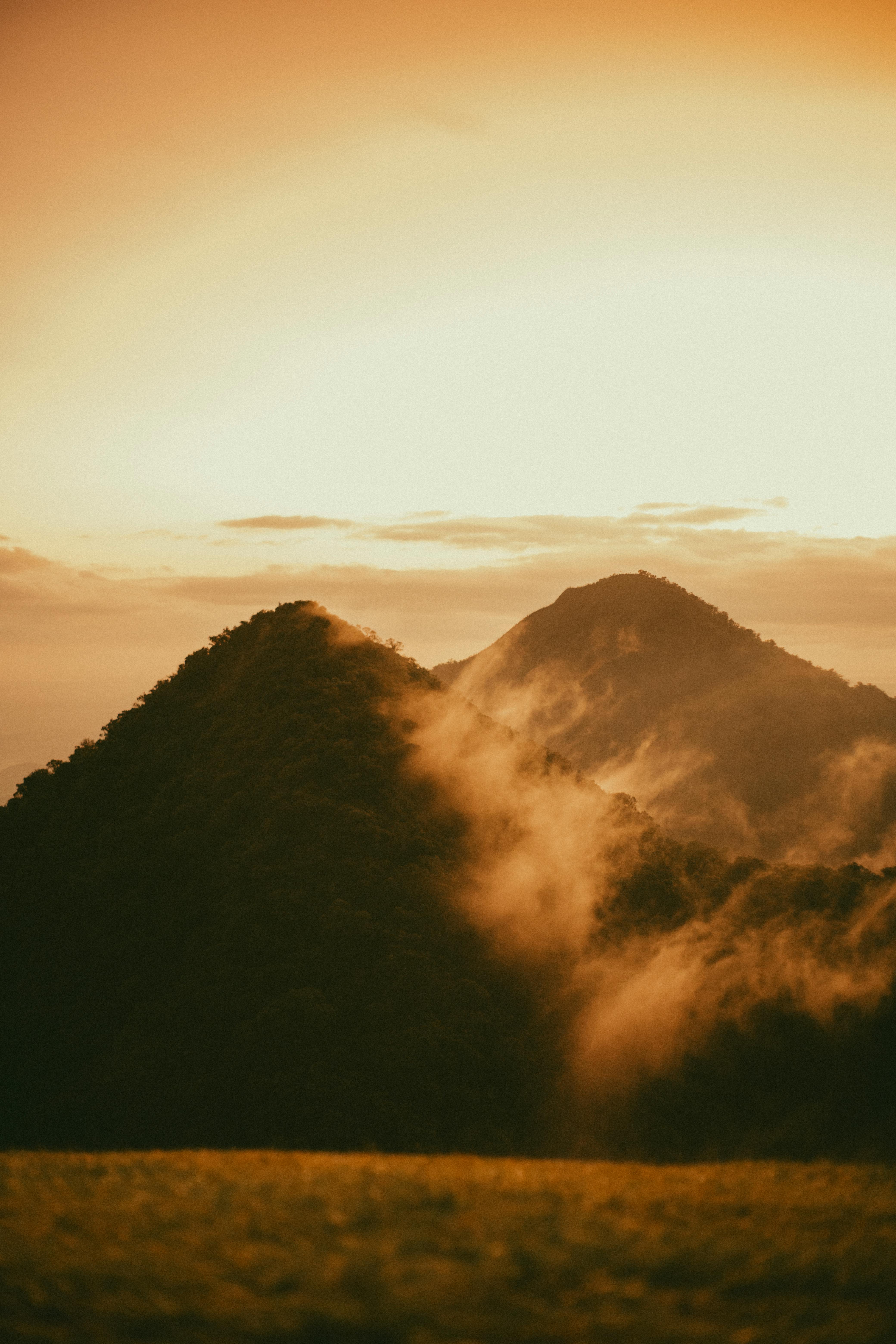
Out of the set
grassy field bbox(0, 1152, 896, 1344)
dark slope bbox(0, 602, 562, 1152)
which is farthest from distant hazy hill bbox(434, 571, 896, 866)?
grassy field bbox(0, 1152, 896, 1344)

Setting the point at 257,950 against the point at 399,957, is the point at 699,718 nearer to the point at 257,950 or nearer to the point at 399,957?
the point at 399,957

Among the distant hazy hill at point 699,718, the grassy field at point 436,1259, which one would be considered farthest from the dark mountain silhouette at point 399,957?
the distant hazy hill at point 699,718

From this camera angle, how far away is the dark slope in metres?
14.1

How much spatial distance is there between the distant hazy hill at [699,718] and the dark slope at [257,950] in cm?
2971

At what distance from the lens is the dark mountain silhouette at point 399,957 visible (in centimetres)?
1435

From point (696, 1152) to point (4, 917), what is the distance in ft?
51.2

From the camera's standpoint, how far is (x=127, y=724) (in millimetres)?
23938

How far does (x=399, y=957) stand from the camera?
1608cm

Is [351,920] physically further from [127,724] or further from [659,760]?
[659,760]

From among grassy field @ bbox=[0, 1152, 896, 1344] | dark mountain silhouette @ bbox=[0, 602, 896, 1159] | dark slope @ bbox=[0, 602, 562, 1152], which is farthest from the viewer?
dark mountain silhouette @ bbox=[0, 602, 896, 1159]

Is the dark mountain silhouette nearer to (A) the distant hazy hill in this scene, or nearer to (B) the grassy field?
(B) the grassy field

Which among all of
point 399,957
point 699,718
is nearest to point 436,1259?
point 399,957

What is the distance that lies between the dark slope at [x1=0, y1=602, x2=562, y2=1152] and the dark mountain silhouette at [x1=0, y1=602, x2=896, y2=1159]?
55 mm

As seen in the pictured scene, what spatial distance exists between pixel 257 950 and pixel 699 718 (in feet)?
139
